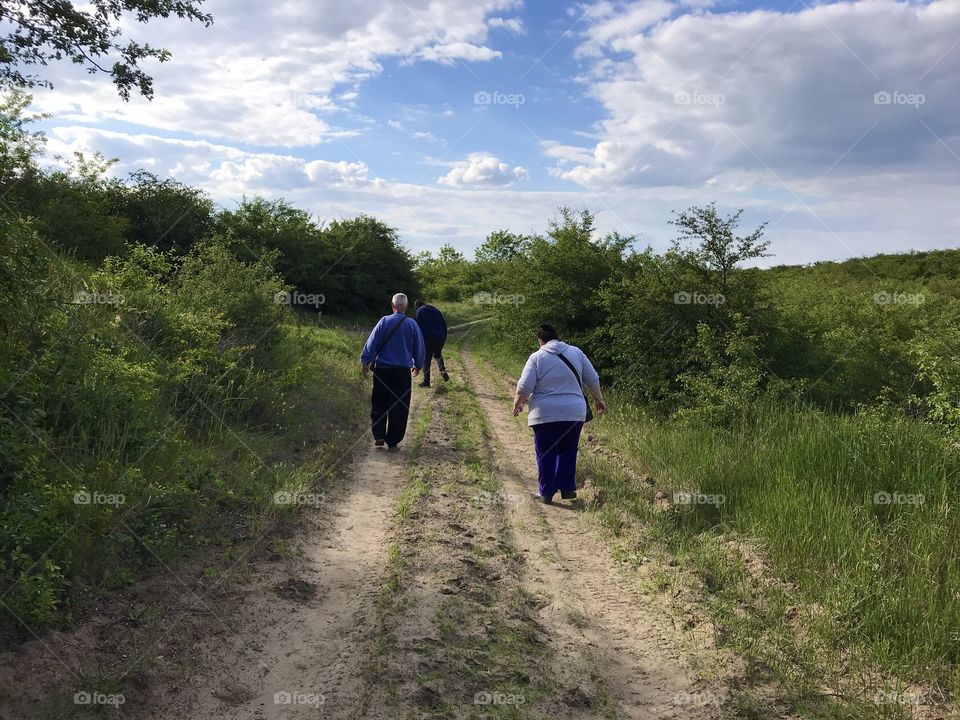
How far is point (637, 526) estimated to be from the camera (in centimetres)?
609

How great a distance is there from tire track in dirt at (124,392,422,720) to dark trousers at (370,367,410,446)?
306 centimetres

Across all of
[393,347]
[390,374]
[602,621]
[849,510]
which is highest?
[393,347]

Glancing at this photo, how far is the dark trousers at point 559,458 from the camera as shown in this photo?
7020mm

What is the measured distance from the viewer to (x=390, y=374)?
906 centimetres

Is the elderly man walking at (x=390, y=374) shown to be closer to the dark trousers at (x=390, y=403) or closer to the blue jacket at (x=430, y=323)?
the dark trousers at (x=390, y=403)

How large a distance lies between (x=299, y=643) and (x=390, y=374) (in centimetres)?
531

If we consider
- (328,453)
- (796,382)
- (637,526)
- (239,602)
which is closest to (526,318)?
(796,382)

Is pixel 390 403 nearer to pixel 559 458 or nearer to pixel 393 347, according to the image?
pixel 393 347

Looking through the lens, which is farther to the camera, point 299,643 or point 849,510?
point 849,510

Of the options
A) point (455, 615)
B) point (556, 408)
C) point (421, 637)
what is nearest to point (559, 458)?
point (556, 408)

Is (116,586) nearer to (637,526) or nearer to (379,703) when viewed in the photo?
(379,703)

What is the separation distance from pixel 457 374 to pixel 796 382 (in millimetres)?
8451

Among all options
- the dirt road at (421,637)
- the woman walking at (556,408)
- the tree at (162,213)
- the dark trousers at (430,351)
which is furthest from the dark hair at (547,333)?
the tree at (162,213)

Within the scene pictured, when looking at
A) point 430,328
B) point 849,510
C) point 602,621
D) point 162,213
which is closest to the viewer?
point 602,621
